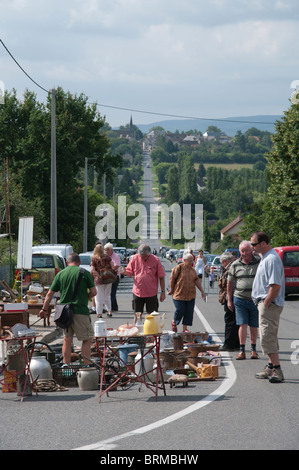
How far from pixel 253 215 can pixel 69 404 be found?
204ft

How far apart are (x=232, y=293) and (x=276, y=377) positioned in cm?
327

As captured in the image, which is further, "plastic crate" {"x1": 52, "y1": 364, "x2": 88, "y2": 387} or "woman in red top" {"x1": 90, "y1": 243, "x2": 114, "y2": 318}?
"woman in red top" {"x1": 90, "y1": 243, "x2": 114, "y2": 318}

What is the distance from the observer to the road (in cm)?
738

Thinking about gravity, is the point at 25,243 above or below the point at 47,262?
above

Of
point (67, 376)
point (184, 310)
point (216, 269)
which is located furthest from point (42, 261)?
point (216, 269)

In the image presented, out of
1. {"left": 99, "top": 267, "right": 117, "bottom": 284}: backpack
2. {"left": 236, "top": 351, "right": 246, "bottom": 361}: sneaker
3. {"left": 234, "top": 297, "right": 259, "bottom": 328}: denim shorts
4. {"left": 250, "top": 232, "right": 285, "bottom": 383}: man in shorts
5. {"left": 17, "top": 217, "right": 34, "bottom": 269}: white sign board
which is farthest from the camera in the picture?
{"left": 99, "top": 267, "right": 117, "bottom": 284}: backpack

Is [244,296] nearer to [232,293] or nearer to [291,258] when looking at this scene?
[232,293]

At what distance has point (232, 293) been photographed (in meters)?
14.3

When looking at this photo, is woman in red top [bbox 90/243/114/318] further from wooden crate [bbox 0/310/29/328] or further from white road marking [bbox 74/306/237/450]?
white road marking [bbox 74/306/237/450]

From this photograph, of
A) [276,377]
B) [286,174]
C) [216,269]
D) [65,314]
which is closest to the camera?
[276,377]

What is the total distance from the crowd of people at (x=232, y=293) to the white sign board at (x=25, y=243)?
535cm

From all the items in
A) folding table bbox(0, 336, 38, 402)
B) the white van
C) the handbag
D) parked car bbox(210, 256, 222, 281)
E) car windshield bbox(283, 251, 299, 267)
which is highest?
the handbag

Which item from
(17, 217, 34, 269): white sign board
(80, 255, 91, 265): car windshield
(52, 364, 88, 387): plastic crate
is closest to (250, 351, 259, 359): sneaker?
(52, 364, 88, 387): plastic crate

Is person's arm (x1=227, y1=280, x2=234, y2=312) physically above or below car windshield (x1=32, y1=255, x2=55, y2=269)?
above
